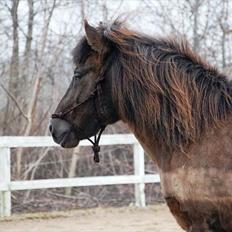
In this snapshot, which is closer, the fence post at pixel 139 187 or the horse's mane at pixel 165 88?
the horse's mane at pixel 165 88

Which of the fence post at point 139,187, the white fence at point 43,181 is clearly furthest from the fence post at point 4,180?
the fence post at point 139,187

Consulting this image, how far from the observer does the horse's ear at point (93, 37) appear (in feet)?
11.3

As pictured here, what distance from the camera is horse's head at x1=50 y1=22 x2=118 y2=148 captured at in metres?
3.51

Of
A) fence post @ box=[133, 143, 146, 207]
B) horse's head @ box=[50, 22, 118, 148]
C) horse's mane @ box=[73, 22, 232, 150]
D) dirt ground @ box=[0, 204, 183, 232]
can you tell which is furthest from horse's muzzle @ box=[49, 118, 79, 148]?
fence post @ box=[133, 143, 146, 207]

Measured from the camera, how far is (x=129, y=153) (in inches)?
465

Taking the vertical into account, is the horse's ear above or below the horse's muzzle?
above

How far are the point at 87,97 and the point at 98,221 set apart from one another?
450cm

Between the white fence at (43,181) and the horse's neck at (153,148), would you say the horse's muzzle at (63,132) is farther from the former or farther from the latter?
the white fence at (43,181)

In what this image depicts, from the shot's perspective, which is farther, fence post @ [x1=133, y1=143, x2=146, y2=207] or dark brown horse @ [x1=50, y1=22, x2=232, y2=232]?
fence post @ [x1=133, y1=143, x2=146, y2=207]

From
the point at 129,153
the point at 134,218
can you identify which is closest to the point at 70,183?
the point at 134,218

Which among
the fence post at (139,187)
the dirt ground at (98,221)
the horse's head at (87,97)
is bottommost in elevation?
the dirt ground at (98,221)

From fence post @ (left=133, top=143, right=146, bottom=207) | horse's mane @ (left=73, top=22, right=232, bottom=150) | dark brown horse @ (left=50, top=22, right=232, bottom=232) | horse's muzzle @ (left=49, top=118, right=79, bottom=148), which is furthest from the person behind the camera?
fence post @ (left=133, top=143, right=146, bottom=207)

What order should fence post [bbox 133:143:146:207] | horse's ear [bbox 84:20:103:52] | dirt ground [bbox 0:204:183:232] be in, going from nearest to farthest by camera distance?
horse's ear [bbox 84:20:103:52] < dirt ground [bbox 0:204:183:232] < fence post [bbox 133:143:146:207]

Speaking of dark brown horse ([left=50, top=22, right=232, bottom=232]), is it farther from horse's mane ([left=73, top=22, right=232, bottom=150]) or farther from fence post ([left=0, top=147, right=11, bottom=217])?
fence post ([left=0, top=147, right=11, bottom=217])
